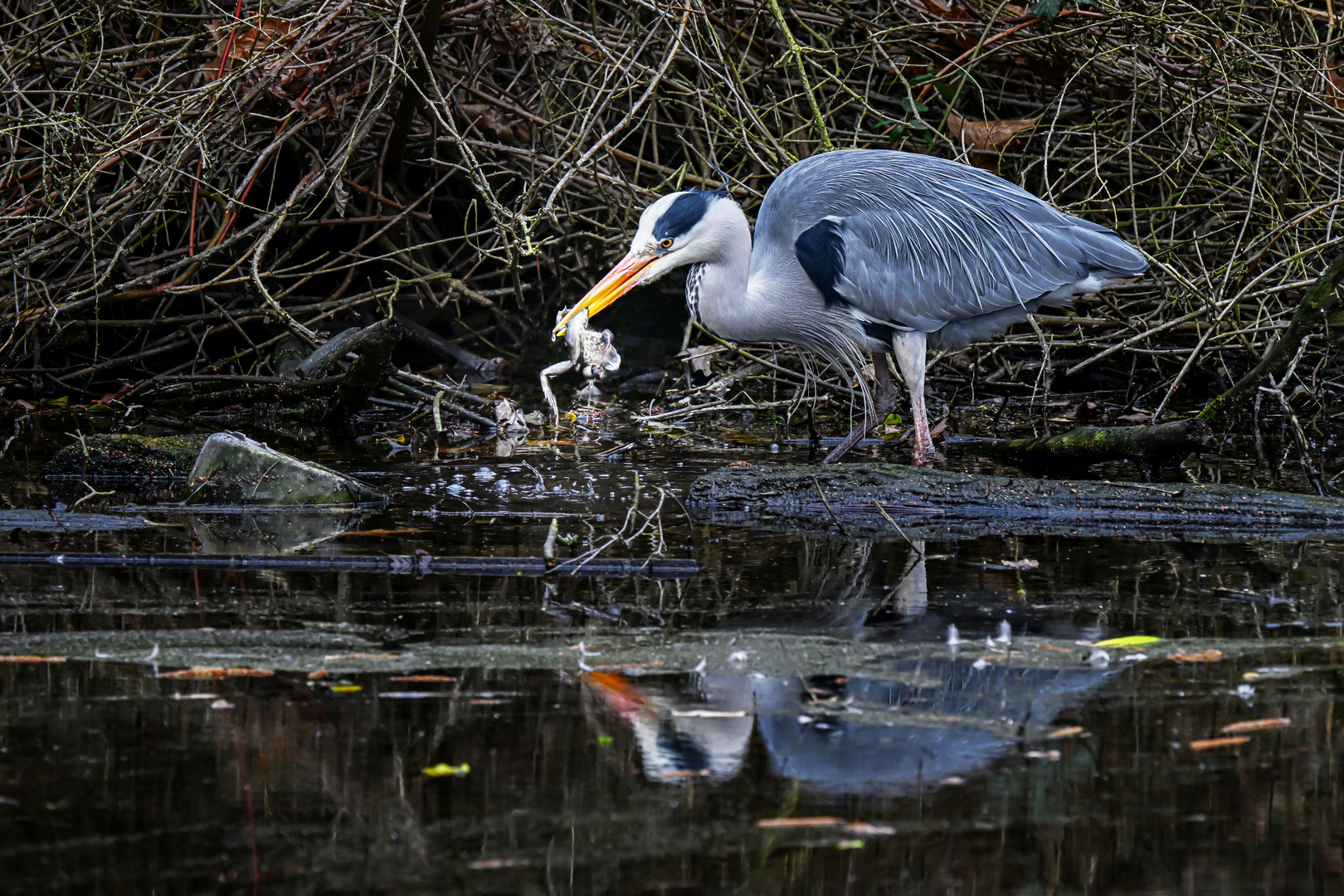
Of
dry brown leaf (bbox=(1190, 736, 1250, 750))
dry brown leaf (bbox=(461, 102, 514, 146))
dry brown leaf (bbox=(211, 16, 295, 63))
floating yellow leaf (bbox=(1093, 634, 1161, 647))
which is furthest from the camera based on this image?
dry brown leaf (bbox=(461, 102, 514, 146))

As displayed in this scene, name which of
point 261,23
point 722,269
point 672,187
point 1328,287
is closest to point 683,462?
point 722,269

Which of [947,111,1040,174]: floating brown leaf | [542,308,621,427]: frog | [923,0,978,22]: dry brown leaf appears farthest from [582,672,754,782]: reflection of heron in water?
[923,0,978,22]: dry brown leaf

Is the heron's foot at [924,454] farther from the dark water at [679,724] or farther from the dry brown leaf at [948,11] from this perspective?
the dry brown leaf at [948,11]

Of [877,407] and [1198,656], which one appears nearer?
[1198,656]

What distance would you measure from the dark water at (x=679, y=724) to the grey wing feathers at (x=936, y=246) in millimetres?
1947

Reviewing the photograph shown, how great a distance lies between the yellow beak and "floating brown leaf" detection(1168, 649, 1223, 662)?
311 cm

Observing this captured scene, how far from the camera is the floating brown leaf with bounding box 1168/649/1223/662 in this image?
333cm

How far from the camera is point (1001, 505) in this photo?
5004mm

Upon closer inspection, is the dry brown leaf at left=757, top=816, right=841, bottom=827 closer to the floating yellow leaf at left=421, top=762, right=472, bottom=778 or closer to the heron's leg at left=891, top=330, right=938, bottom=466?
the floating yellow leaf at left=421, top=762, right=472, bottom=778

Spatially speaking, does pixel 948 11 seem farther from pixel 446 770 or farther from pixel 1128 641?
pixel 446 770

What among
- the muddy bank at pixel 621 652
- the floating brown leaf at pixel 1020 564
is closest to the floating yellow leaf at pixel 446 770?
the muddy bank at pixel 621 652

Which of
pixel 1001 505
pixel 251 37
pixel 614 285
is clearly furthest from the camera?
pixel 251 37

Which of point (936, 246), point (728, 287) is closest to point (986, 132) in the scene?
point (936, 246)

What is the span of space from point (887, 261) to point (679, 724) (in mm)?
3745
